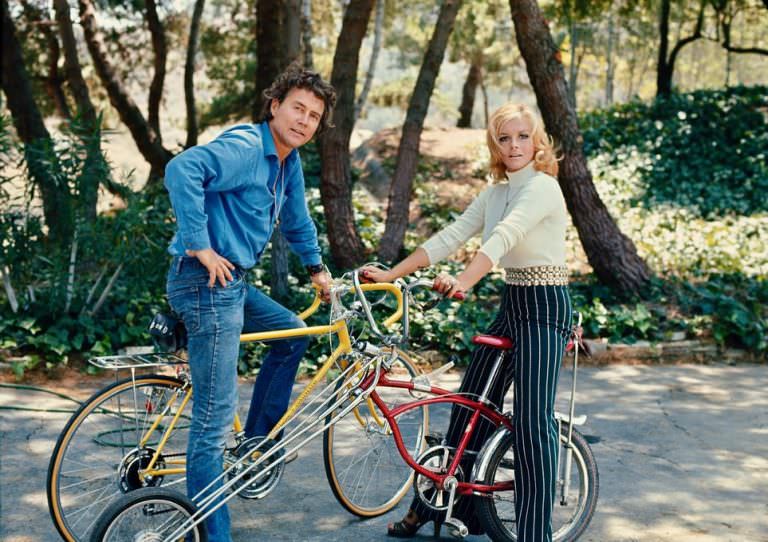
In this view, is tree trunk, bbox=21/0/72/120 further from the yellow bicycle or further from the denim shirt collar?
the denim shirt collar

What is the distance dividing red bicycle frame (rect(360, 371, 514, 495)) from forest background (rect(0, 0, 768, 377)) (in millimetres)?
2885

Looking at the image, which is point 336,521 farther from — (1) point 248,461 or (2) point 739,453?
(2) point 739,453

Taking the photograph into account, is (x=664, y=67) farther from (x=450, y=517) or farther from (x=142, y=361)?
(x=142, y=361)

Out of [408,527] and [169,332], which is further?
[408,527]

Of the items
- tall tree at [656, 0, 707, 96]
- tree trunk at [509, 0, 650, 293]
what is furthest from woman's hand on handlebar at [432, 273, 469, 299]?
tall tree at [656, 0, 707, 96]

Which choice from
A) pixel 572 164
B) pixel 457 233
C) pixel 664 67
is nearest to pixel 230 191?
pixel 457 233

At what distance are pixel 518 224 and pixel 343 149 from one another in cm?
556

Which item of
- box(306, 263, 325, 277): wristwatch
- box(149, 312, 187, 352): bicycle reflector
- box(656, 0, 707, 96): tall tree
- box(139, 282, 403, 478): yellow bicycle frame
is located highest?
box(656, 0, 707, 96): tall tree

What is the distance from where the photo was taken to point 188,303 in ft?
11.3

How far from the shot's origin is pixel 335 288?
3.83 m

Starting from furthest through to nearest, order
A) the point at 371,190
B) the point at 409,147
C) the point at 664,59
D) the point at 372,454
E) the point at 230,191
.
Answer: the point at 664,59, the point at 371,190, the point at 409,147, the point at 372,454, the point at 230,191

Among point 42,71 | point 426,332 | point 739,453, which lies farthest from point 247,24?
point 739,453

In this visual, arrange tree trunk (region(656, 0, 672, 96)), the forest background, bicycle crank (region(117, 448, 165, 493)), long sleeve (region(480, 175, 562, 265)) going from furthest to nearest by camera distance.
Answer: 1. tree trunk (region(656, 0, 672, 96))
2. the forest background
3. bicycle crank (region(117, 448, 165, 493))
4. long sleeve (region(480, 175, 562, 265))

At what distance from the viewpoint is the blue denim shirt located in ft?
10.6
